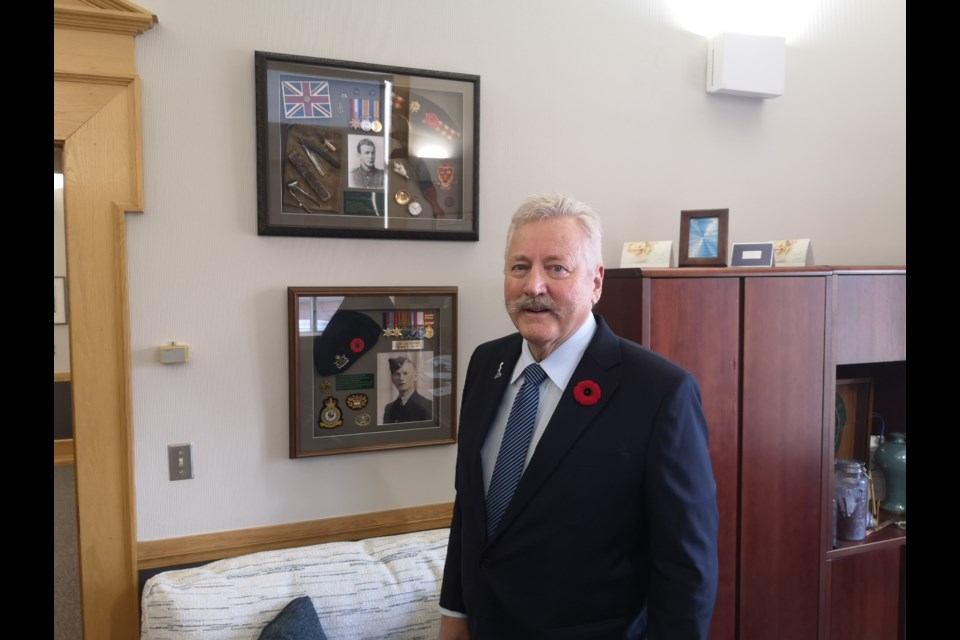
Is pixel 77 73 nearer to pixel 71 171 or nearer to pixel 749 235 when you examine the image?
pixel 71 171

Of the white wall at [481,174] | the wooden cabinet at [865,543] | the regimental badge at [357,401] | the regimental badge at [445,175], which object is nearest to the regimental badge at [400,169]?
the regimental badge at [445,175]

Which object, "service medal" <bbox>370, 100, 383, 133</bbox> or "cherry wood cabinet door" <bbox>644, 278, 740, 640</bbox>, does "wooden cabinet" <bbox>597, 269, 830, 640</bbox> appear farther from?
"service medal" <bbox>370, 100, 383, 133</bbox>

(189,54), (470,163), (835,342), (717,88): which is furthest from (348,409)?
(717,88)

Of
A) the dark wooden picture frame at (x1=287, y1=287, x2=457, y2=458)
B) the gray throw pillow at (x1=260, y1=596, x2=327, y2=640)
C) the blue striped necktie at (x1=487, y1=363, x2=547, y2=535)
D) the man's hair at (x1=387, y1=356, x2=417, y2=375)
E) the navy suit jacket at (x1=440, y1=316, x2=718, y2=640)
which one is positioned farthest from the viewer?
the man's hair at (x1=387, y1=356, x2=417, y2=375)

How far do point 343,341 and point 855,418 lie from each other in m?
2.26

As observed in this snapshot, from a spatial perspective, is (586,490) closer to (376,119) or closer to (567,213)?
(567,213)

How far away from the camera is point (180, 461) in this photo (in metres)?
2.11

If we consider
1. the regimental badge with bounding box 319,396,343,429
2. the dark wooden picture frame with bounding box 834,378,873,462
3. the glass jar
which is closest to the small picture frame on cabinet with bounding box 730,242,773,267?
the dark wooden picture frame with bounding box 834,378,873,462

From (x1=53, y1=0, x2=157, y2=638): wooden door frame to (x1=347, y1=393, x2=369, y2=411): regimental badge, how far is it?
73cm

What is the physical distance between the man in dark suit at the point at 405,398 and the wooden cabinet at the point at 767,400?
2.54 feet

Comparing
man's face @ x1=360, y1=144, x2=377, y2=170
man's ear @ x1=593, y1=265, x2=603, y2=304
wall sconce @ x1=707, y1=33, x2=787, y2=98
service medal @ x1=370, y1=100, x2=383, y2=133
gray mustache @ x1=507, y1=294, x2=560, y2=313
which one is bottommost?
gray mustache @ x1=507, y1=294, x2=560, y2=313

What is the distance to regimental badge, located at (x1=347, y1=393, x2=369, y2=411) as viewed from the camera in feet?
7.52

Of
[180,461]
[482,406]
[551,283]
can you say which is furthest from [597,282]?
[180,461]

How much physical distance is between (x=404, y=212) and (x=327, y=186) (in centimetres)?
30
